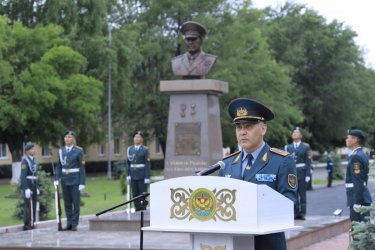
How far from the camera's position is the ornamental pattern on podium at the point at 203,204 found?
470 cm

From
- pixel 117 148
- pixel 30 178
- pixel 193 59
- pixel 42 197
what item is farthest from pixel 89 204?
pixel 117 148

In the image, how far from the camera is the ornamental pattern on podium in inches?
185

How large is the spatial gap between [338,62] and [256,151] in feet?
180

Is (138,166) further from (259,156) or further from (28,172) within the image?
(259,156)

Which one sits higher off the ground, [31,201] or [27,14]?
[27,14]

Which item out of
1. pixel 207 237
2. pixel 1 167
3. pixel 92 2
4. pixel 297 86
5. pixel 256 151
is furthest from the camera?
pixel 297 86

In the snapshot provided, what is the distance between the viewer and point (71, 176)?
14734 mm

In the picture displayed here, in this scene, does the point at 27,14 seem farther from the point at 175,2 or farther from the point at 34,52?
the point at 175,2

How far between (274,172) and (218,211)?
745 mm

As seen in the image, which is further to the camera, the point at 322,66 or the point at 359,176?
the point at 322,66

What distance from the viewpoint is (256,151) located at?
17.7ft

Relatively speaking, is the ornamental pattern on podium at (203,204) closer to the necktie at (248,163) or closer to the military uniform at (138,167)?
the necktie at (248,163)

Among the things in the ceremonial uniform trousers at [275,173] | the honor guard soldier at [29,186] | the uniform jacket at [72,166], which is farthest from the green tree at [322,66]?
the ceremonial uniform trousers at [275,173]

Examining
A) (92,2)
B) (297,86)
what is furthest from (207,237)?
(297,86)
